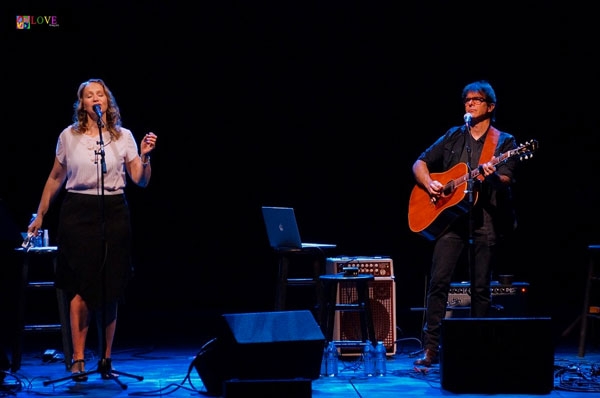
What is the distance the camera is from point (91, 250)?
4.58m

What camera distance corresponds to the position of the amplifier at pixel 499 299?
5639 millimetres

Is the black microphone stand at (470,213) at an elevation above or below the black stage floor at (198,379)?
above

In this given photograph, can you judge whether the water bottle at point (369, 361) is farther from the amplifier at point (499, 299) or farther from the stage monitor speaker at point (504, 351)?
the amplifier at point (499, 299)

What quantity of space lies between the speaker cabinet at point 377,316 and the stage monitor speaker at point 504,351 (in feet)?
5.25

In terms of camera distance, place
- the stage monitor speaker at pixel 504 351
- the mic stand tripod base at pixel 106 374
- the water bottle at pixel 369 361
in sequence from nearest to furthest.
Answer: the stage monitor speaker at pixel 504 351 < the mic stand tripod base at pixel 106 374 < the water bottle at pixel 369 361

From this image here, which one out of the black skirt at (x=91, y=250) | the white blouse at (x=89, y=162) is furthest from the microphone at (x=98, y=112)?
the black skirt at (x=91, y=250)

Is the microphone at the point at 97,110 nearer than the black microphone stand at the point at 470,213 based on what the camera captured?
Yes

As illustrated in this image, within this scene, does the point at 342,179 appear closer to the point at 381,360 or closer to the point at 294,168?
the point at 294,168

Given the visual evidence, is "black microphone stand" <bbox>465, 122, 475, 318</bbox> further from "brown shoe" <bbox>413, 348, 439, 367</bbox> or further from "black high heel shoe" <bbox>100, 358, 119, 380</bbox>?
"black high heel shoe" <bbox>100, 358, 119, 380</bbox>

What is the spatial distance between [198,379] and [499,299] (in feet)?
7.56

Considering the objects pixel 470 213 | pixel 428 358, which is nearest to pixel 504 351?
pixel 470 213

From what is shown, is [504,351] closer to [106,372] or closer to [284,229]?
[284,229]

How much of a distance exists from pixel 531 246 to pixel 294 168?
8.67 feet

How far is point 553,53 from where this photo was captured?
7820 mm
